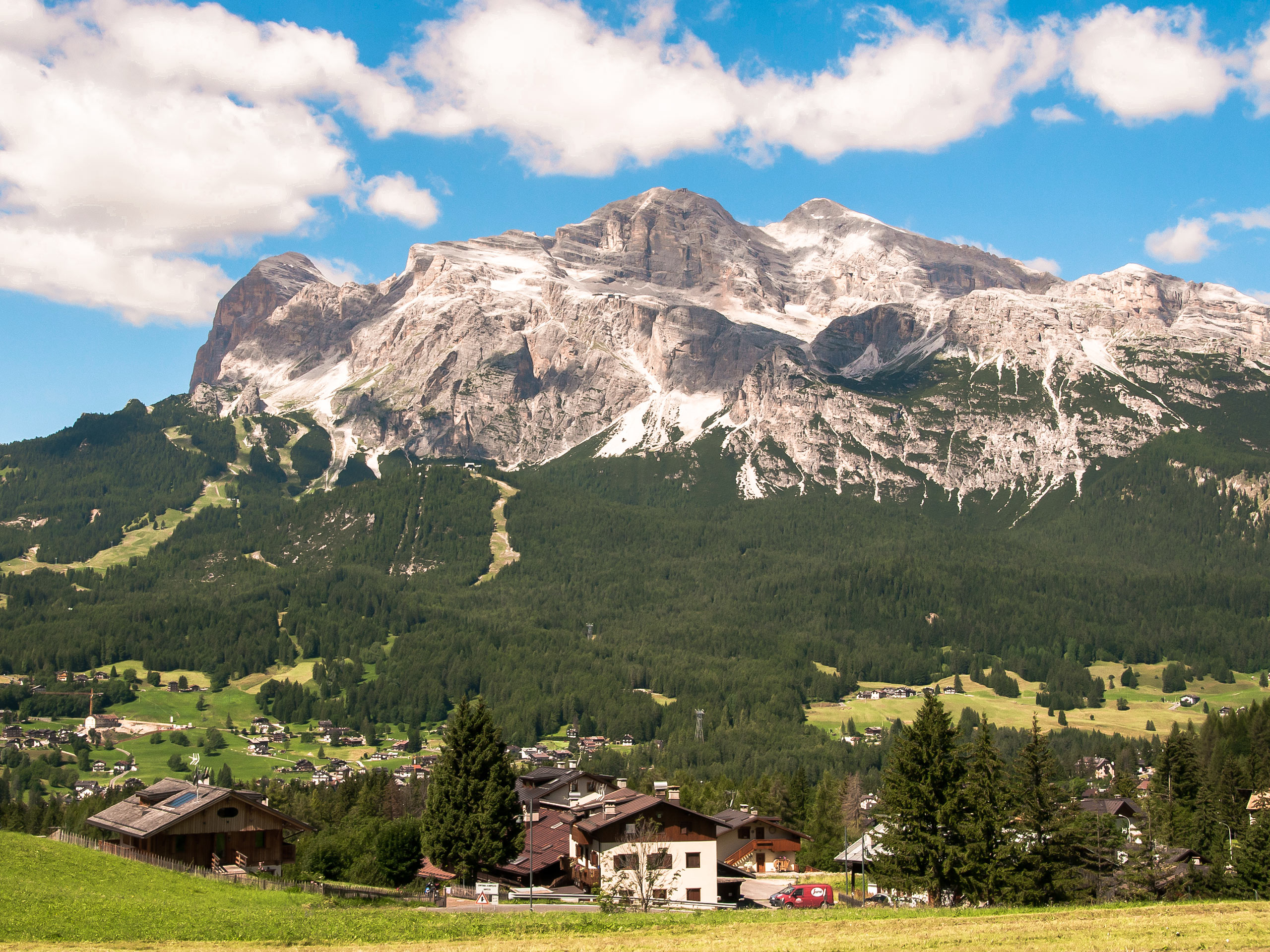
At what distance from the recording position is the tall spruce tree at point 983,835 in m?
57.8

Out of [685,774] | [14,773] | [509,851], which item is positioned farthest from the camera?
[14,773]

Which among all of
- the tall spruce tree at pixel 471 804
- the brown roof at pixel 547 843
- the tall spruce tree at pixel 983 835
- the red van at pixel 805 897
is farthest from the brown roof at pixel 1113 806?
the tall spruce tree at pixel 471 804

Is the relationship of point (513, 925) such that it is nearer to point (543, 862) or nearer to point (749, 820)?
point (543, 862)

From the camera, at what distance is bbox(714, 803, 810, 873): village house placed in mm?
104938

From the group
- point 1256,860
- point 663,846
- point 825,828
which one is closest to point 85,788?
point 825,828

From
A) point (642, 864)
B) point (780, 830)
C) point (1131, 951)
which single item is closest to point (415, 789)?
point (780, 830)

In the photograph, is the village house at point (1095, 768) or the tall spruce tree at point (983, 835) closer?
the tall spruce tree at point (983, 835)

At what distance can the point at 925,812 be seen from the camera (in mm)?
59281

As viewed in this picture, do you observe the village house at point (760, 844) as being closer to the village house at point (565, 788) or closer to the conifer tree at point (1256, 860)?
the village house at point (565, 788)

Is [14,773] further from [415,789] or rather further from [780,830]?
[780,830]

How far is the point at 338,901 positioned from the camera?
58031mm

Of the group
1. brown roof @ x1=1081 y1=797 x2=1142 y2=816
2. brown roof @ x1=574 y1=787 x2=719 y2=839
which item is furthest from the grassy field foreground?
brown roof @ x1=1081 y1=797 x2=1142 y2=816

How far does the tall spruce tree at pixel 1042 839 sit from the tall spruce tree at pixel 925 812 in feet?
10.0

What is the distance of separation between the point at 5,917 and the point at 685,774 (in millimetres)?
121137
